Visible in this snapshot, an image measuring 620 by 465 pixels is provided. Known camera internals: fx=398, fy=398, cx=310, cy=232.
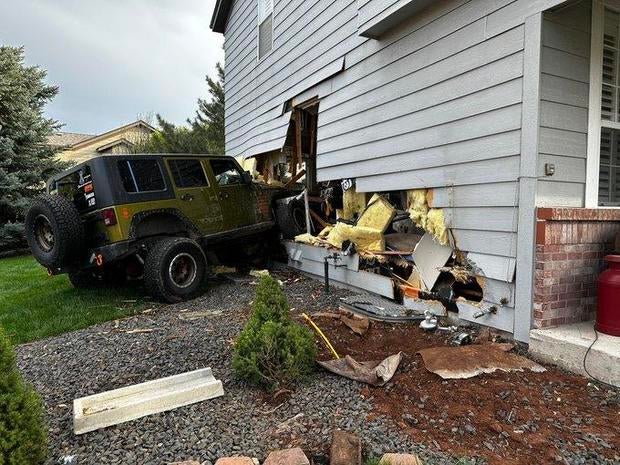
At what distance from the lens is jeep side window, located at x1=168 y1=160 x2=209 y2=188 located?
18.9ft

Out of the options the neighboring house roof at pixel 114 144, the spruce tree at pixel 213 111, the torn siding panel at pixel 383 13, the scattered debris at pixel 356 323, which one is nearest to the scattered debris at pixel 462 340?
the scattered debris at pixel 356 323

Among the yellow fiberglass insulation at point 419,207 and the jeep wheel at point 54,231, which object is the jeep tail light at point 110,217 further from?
the yellow fiberglass insulation at point 419,207

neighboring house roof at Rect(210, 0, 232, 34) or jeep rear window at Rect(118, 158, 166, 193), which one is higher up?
neighboring house roof at Rect(210, 0, 232, 34)

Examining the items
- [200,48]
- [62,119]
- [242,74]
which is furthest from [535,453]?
[200,48]

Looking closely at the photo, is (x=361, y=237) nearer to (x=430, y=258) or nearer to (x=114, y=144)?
(x=430, y=258)

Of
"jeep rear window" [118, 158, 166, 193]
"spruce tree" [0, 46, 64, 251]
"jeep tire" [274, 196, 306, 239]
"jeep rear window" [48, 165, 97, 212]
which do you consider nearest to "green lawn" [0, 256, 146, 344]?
"jeep rear window" [48, 165, 97, 212]

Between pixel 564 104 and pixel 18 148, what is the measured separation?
1443 cm

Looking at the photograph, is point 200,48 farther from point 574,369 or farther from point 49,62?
point 574,369

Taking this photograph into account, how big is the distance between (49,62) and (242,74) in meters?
9.96

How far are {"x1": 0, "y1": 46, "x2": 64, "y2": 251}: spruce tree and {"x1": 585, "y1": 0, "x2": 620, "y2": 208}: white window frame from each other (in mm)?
12922

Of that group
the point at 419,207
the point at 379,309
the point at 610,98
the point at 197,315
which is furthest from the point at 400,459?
the point at 610,98

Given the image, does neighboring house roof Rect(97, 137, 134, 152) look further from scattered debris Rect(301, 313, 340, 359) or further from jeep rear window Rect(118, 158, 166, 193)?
scattered debris Rect(301, 313, 340, 359)

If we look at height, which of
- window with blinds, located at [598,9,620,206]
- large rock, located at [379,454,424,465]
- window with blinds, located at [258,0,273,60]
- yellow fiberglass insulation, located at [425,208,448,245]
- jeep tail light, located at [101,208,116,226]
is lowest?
large rock, located at [379,454,424,465]

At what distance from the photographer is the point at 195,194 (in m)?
5.95
